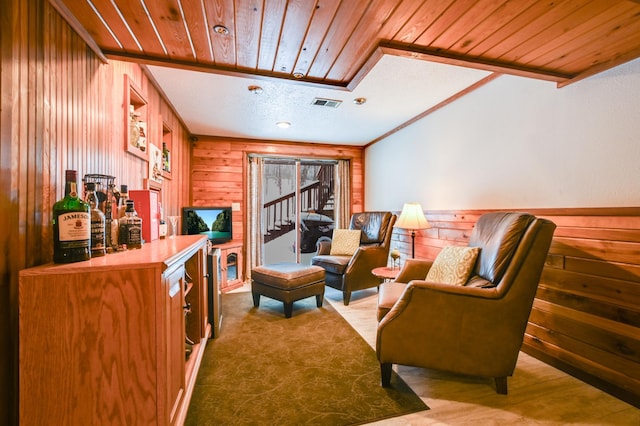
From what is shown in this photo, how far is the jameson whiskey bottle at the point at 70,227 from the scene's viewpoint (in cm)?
108

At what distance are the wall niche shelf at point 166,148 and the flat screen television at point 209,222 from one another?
2.54 ft

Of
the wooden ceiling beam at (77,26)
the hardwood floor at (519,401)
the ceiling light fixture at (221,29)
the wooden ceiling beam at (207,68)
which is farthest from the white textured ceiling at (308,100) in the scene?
the hardwood floor at (519,401)

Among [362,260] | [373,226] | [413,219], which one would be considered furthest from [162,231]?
[373,226]

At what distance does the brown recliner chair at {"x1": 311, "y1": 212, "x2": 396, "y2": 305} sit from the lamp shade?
0.41 m

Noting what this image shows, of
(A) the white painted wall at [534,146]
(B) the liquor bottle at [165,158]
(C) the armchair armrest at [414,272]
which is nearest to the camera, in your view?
(A) the white painted wall at [534,146]

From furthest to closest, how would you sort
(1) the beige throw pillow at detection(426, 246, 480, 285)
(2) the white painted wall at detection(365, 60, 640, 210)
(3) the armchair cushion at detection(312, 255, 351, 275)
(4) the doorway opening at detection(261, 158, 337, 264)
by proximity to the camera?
(4) the doorway opening at detection(261, 158, 337, 264), (3) the armchair cushion at detection(312, 255, 351, 275), (1) the beige throw pillow at detection(426, 246, 480, 285), (2) the white painted wall at detection(365, 60, 640, 210)

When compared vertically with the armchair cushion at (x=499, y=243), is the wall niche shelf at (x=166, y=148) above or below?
above

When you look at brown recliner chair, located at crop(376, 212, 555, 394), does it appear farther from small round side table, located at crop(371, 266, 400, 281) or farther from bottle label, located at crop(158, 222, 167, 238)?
bottle label, located at crop(158, 222, 167, 238)

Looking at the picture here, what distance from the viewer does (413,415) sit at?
1515mm

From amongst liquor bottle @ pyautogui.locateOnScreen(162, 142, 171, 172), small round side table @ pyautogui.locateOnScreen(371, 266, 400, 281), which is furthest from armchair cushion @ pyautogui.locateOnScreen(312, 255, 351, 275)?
liquor bottle @ pyautogui.locateOnScreen(162, 142, 171, 172)

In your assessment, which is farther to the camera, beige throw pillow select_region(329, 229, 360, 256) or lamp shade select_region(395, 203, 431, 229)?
beige throw pillow select_region(329, 229, 360, 256)

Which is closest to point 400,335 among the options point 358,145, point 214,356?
point 214,356

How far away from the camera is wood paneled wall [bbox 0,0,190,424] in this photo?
0.99 meters

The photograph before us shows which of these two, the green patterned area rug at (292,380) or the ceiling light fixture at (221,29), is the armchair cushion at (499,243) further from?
the ceiling light fixture at (221,29)
